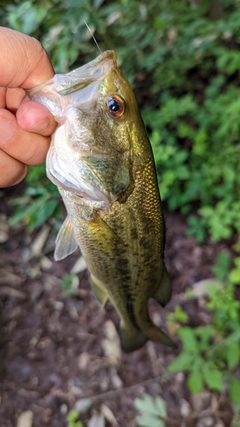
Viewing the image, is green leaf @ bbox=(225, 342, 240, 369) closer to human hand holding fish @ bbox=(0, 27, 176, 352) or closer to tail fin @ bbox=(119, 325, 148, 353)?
tail fin @ bbox=(119, 325, 148, 353)

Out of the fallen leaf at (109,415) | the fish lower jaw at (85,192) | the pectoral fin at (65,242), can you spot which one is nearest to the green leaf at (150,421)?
the fallen leaf at (109,415)

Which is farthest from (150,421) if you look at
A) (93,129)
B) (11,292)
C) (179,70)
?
(179,70)

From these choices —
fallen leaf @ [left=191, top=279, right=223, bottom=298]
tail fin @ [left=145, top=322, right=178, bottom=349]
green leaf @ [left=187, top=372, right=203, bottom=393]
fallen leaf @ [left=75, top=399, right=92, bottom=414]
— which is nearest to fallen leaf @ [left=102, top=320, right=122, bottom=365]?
fallen leaf @ [left=75, top=399, right=92, bottom=414]

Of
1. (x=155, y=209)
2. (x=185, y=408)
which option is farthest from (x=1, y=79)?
(x=185, y=408)

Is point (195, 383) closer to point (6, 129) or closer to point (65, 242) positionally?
point (65, 242)

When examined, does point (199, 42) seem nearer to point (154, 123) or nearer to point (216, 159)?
point (154, 123)

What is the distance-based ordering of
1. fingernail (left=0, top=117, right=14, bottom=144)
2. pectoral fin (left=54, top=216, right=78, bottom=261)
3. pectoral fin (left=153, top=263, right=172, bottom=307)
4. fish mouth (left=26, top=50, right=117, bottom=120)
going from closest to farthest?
fish mouth (left=26, top=50, right=117, bottom=120)
fingernail (left=0, top=117, right=14, bottom=144)
pectoral fin (left=54, top=216, right=78, bottom=261)
pectoral fin (left=153, top=263, right=172, bottom=307)
